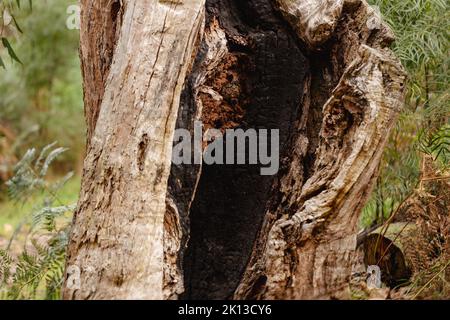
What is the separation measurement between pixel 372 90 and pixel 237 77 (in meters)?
0.67

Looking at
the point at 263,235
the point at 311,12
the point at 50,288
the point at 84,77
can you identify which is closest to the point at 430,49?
the point at 311,12

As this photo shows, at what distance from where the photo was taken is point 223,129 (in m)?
3.00

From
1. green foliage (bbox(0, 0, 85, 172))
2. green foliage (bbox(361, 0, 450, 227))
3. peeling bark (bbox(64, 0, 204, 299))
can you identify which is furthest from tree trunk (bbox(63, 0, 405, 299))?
green foliage (bbox(0, 0, 85, 172))

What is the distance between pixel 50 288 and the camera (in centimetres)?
324

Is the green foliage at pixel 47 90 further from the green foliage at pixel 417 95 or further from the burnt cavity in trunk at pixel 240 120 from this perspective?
the burnt cavity in trunk at pixel 240 120

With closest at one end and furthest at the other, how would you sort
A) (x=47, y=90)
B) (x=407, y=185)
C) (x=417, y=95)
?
(x=417, y=95), (x=407, y=185), (x=47, y=90)

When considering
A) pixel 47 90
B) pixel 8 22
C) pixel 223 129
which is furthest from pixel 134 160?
pixel 47 90

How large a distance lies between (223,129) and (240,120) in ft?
0.32

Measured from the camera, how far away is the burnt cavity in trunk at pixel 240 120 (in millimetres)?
2996

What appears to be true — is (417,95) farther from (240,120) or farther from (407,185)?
(240,120)

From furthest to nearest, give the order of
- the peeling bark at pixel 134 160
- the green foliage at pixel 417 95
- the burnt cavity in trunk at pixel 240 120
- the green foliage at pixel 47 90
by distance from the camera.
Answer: the green foliage at pixel 47 90
the green foliage at pixel 417 95
the burnt cavity in trunk at pixel 240 120
the peeling bark at pixel 134 160

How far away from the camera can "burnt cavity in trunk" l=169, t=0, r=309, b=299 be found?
3.00 m

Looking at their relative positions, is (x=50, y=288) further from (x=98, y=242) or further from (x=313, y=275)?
(x=313, y=275)

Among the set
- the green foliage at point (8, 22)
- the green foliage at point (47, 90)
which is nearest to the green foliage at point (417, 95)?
the green foliage at point (8, 22)
